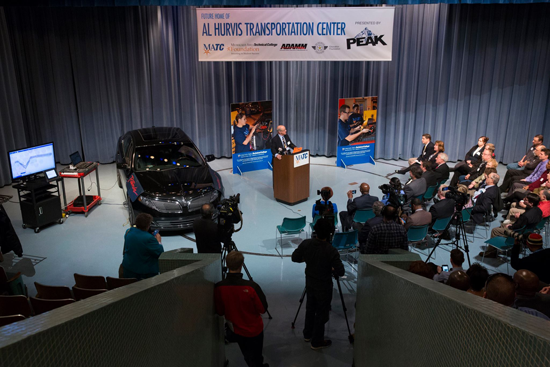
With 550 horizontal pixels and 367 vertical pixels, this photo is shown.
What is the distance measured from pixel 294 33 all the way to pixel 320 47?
2.22 feet

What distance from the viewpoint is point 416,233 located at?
21.6 feet

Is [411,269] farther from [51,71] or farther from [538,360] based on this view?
[51,71]

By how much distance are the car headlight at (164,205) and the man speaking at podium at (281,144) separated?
2603mm

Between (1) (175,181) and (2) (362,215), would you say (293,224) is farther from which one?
(1) (175,181)

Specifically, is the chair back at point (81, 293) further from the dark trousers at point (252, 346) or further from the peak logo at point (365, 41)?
the peak logo at point (365, 41)

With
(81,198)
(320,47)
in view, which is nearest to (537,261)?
(320,47)

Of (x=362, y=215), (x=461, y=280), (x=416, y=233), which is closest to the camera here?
(x=461, y=280)

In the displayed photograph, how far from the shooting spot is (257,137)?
11680mm

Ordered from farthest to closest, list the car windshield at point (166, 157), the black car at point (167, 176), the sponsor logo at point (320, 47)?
the sponsor logo at point (320, 47) < the car windshield at point (166, 157) < the black car at point (167, 176)

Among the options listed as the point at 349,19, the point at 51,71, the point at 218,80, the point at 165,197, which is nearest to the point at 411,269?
the point at 165,197

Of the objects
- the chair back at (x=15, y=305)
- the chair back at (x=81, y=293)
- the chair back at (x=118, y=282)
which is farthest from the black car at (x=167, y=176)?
the chair back at (x=15, y=305)

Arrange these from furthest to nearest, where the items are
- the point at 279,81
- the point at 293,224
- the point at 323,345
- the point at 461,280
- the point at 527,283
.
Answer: the point at 279,81 → the point at 293,224 → the point at 323,345 → the point at 461,280 → the point at 527,283

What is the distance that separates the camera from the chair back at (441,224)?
6.88m

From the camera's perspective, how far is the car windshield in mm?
8406
